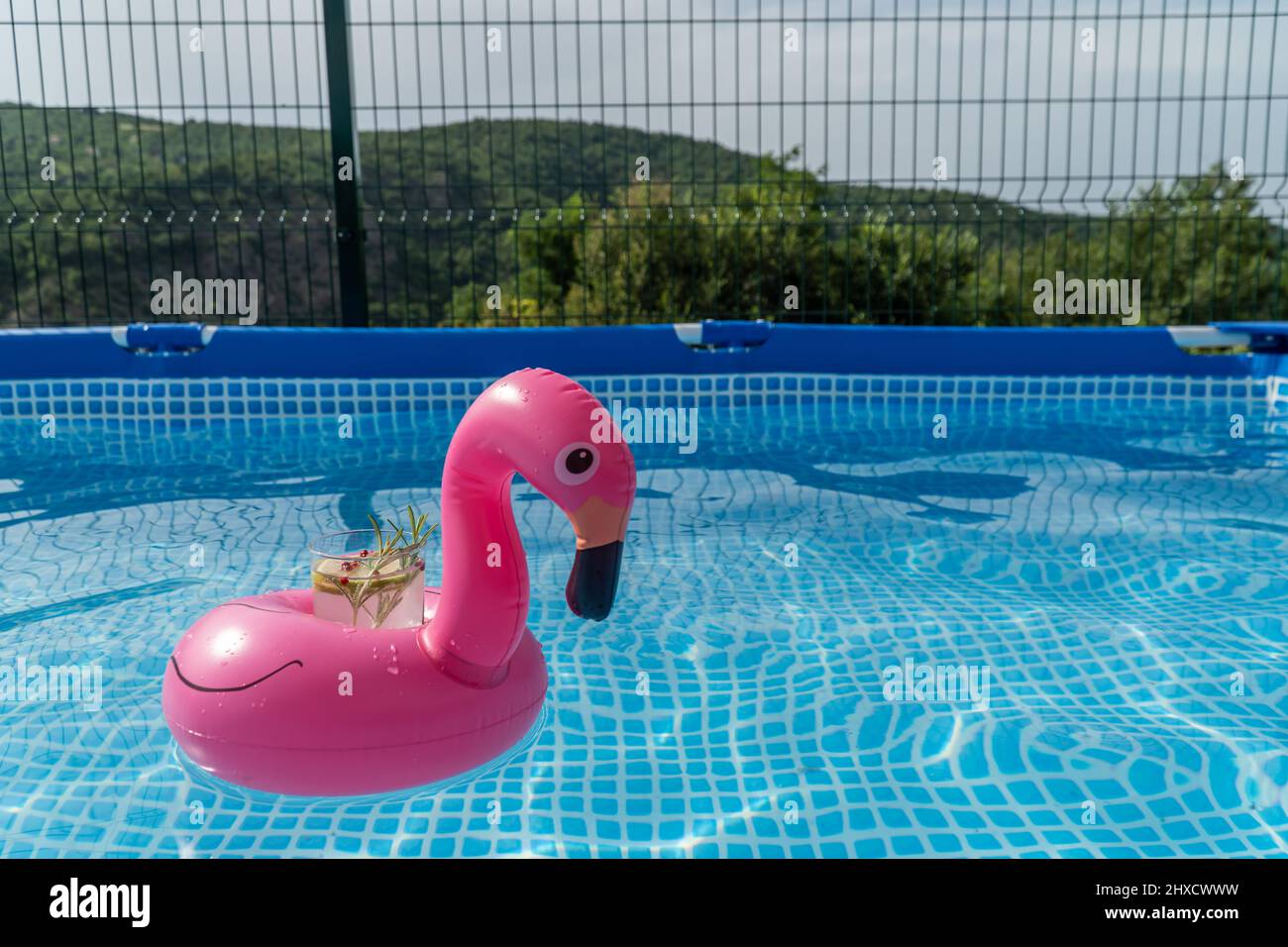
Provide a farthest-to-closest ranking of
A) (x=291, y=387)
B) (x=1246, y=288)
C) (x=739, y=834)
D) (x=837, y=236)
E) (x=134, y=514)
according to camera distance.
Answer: (x=1246, y=288) < (x=837, y=236) < (x=291, y=387) < (x=134, y=514) < (x=739, y=834)

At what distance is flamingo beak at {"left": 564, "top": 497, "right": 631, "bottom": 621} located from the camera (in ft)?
6.17

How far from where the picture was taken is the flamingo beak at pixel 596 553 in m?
1.88

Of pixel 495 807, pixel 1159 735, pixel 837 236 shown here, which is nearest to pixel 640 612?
pixel 495 807

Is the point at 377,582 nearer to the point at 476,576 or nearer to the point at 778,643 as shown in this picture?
the point at 476,576

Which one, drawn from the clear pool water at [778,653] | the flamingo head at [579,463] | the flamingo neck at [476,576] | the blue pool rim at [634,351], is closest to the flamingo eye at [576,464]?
the flamingo head at [579,463]

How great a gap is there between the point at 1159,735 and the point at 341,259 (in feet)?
21.0

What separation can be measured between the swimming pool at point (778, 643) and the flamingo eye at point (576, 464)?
0.68 m

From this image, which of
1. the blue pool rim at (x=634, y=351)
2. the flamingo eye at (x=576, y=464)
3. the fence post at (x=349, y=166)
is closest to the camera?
the flamingo eye at (x=576, y=464)

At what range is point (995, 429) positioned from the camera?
245 inches

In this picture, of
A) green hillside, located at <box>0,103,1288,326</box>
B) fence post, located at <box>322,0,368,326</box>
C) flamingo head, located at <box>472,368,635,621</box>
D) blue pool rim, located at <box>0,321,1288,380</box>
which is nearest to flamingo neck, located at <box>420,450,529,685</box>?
flamingo head, located at <box>472,368,635,621</box>

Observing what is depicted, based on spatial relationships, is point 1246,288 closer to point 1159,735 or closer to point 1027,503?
point 1027,503

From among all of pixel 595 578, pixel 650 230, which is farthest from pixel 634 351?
pixel 595 578

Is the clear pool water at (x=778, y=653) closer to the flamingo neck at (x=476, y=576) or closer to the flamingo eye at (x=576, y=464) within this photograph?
the flamingo neck at (x=476, y=576)

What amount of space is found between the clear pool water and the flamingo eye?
68 cm
